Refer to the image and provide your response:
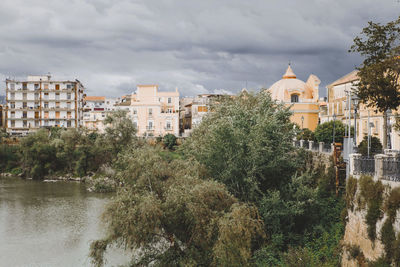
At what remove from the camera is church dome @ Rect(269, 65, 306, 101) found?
1822 inches

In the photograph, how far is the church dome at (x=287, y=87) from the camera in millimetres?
46281

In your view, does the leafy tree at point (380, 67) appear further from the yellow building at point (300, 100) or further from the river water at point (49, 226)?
the yellow building at point (300, 100)

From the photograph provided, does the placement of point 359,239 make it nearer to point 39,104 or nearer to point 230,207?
point 230,207

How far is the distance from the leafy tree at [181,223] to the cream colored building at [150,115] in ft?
186

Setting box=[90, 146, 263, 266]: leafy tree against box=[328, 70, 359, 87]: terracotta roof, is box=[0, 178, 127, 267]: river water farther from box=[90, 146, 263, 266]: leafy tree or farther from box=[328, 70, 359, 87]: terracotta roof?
box=[328, 70, 359, 87]: terracotta roof

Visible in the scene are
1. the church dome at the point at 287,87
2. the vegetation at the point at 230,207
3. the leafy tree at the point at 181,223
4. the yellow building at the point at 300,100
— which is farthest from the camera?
the church dome at the point at 287,87

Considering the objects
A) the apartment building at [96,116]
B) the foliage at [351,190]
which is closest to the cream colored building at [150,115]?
the apartment building at [96,116]

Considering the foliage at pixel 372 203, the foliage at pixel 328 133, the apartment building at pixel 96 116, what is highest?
the apartment building at pixel 96 116

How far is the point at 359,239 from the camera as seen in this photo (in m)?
15.5

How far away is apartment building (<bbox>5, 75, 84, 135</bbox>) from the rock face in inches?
3052

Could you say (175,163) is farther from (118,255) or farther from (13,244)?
(13,244)

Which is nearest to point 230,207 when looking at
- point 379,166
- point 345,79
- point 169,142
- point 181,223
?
point 181,223

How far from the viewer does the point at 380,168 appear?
14.7 meters

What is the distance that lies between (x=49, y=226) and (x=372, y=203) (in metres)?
25.6
